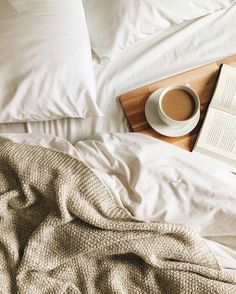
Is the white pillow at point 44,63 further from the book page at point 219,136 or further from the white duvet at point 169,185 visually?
the book page at point 219,136

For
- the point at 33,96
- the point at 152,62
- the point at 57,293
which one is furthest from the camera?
the point at 152,62

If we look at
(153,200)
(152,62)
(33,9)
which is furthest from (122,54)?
(153,200)

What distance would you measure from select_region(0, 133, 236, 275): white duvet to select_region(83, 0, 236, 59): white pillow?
262 millimetres

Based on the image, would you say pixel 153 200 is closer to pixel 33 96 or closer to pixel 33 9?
pixel 33 96

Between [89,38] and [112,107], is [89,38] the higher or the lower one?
the higher one

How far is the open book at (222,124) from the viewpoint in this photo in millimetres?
1004

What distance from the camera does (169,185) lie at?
0.90 meters

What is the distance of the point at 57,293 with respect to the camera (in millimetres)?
815

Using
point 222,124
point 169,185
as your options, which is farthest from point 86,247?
point 222,124

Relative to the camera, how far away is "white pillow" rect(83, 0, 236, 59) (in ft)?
3.33

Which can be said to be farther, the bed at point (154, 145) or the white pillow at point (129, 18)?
the white pillow at point (129, 18)

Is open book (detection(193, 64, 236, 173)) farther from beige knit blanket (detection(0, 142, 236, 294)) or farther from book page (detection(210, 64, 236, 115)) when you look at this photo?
beige knit blanket (detection(0, 142, 236, 294))

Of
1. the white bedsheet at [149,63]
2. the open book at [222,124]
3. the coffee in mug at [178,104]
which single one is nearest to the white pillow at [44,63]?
the white bedsheet at [149,63]

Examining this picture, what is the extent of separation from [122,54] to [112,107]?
140mm
